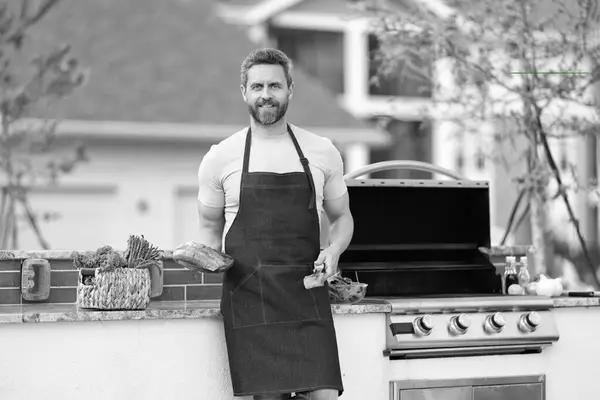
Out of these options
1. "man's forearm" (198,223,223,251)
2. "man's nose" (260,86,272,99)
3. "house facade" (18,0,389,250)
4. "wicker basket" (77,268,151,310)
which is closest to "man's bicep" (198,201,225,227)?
"man's forearm" (198,223,223,251)

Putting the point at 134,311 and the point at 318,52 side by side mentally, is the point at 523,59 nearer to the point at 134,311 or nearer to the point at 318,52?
the point at 134,311

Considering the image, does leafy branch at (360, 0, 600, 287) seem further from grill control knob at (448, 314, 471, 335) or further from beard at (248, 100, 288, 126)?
beard at (248, 100, 288, 126)

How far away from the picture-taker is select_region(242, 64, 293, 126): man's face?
140 inches

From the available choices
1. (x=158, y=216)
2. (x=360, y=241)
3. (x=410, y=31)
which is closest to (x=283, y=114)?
(x=360, y=241)

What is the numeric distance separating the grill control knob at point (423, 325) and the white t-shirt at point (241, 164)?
1.93ft

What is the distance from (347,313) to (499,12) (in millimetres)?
2974

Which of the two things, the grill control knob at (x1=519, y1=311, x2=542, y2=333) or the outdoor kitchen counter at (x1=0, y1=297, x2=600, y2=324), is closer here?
the outdoor kitchen counter at (x1=0, y1=297, x2=600, y2=324)

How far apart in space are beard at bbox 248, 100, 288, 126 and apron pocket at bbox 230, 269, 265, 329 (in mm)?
497

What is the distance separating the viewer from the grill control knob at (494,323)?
13.1ft

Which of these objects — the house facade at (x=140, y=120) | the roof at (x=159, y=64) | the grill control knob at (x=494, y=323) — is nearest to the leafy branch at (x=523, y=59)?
the grill control knob at (x=494, y=323)

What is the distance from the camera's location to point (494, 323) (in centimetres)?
400

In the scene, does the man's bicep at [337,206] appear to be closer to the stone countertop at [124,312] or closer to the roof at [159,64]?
the stone countertop at [124,312]

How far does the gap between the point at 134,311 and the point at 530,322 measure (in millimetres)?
1492

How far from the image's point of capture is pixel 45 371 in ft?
11.6
